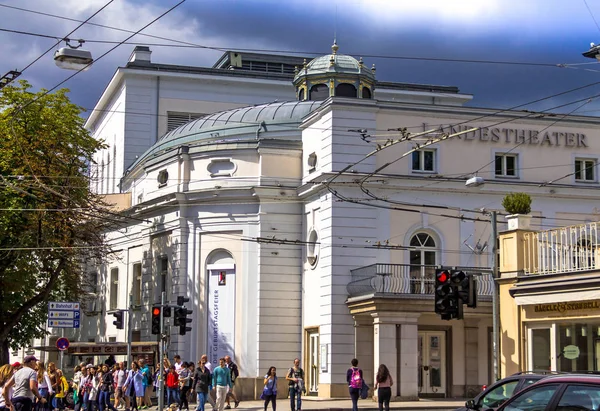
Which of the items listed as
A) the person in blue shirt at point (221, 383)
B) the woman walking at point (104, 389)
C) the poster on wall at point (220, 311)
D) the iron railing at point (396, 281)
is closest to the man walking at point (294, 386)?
the person in blue shirt at point (221, 383)

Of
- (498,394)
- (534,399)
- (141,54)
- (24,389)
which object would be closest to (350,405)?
(24,389)

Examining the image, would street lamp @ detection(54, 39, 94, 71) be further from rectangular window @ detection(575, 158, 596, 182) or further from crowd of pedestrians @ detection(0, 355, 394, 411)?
rectangular window @ detection(575, 158, 596, 182)

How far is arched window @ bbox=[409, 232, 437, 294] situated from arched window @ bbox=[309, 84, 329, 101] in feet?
35.5

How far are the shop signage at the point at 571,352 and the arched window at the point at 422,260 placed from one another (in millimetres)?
10968

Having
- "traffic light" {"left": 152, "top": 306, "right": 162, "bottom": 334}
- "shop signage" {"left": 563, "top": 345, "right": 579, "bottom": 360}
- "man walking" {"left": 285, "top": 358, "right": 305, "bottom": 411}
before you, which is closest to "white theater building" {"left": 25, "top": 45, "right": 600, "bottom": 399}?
"man walking" {"left": 285, "top": 358, "right": 305, "bottom": 411}

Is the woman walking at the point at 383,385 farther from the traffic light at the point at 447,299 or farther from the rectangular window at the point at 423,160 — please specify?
the rectangular window at the point at 423,160

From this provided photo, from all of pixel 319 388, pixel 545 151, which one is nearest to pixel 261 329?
pixel 319 388

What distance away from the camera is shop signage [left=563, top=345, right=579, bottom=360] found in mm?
25689

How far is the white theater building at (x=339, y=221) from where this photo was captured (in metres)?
36.9

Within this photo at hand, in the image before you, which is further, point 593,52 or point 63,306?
point 63,306

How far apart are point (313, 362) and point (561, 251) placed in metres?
15.7

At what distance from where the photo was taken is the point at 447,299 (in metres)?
24.6

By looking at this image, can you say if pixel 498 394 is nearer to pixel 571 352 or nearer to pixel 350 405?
pixel 571 352

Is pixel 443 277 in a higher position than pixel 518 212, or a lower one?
lower
